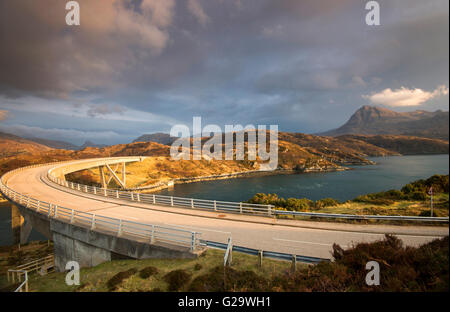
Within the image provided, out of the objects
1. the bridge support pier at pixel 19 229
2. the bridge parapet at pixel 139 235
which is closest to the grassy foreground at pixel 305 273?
the bridge parapet at pixel 139 235

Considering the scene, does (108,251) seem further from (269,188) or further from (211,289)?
(269,188)

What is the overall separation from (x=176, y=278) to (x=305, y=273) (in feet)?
14.8

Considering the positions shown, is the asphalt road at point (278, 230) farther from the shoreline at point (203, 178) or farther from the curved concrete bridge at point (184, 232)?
the shoreline at point (203, 178)

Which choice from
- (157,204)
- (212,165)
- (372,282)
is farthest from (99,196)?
(212,165)

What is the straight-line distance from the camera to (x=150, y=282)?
7703mm

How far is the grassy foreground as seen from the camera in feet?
16.8

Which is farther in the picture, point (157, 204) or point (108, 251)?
point (157, 204)

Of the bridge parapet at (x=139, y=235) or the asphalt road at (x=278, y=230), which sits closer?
the bridge parapet at (x=139, y=235)

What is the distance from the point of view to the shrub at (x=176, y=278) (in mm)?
7105

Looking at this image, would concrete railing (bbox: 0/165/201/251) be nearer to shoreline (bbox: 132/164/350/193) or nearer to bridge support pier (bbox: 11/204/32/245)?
bridge support pier (bbox: 11/204/32/245)

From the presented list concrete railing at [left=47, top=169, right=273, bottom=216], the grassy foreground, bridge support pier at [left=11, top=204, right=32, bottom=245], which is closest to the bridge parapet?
the grassy foreground

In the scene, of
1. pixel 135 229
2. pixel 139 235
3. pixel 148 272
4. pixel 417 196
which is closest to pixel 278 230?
pixel 148 272

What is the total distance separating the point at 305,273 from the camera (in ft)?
21.3
